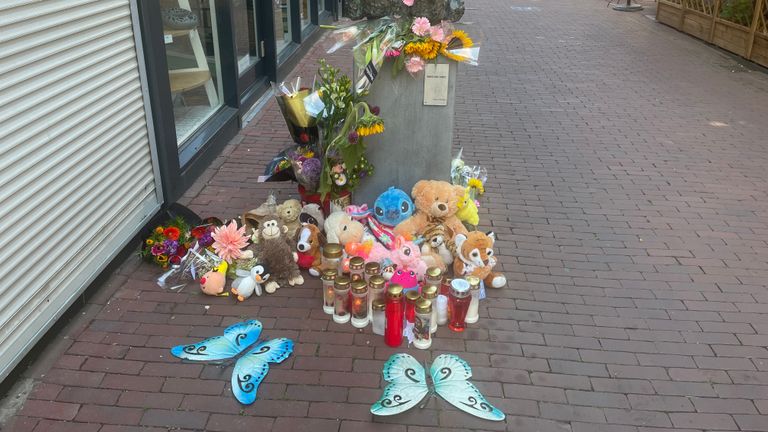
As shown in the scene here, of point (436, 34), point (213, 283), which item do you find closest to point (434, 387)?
point (213, 283)

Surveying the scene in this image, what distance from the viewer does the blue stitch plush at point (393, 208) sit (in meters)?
4.69

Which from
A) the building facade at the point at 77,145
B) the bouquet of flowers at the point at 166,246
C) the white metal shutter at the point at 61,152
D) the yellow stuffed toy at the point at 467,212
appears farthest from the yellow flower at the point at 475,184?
the white metal shutter at the point at 61,152

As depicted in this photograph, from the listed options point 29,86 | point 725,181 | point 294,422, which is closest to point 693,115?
point 725,181

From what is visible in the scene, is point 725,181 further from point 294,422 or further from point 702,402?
point 294,422

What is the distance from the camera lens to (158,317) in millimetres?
4059

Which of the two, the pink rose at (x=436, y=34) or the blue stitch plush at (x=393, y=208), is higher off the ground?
the pink rose at (x=436, y=34)

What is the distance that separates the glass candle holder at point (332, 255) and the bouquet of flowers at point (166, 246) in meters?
1.15

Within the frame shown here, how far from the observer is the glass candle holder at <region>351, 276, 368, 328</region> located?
384cm

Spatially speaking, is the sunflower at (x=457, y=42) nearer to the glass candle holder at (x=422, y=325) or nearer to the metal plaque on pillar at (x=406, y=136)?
the metal plaque on pillar at (x=406, y=136)

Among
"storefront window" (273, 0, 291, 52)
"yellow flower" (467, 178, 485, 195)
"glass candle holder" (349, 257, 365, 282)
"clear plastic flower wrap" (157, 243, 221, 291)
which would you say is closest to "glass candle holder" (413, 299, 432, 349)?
"glass candle holder" (349, 257, 365, 282)

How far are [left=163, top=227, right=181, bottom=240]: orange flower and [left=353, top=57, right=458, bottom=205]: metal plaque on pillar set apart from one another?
1.45 metres

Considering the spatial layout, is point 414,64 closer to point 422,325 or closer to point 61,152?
point 422,325

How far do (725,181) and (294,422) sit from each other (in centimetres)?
537

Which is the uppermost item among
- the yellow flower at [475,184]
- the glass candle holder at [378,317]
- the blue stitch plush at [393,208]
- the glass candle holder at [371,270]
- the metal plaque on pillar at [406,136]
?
the metal plaque on pillar at [406,136]
